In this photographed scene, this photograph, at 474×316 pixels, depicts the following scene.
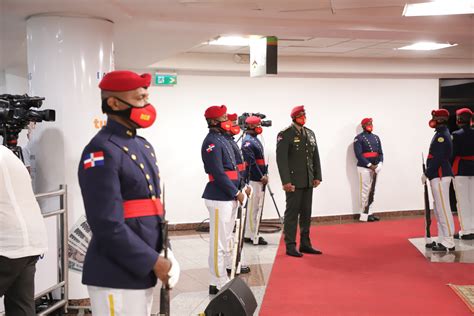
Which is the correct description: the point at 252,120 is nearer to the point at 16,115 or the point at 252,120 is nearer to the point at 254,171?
the point at 254,171

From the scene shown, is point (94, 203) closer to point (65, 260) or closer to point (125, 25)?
point (65, 260)

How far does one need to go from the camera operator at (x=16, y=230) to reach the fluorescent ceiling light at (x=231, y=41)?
4.49 m

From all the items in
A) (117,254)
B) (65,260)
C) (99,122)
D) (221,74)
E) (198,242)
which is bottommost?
(198,242)

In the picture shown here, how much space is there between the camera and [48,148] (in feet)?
15.1

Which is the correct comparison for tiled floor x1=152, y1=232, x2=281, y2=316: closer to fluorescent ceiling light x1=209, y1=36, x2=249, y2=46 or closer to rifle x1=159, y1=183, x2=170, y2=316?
rifle x1=159, y1=183, x2=170, y2=316

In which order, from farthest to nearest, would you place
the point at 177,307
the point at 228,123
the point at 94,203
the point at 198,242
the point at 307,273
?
the point at 198,242
the point at 307,273
the point at 228,123
the point at 177,307
the point at 94,203

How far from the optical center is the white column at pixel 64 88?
15.0 ft

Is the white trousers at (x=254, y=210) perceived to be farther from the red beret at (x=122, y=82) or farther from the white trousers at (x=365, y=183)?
the red beret at (x=122, y=82)

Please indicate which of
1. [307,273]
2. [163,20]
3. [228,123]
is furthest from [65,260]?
[307,273]

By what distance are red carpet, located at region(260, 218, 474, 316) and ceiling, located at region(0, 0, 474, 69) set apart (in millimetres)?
2579

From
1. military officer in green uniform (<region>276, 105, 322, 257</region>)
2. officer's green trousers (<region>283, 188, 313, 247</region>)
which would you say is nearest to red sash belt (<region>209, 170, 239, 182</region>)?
military officer in green uniform (<region>276, 105, 322, 257</region>)

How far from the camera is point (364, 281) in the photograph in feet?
18.7

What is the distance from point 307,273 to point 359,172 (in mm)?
4055

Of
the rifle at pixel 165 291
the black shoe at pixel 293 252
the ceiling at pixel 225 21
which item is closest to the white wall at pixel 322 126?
the ceiling at pixel 225 21
